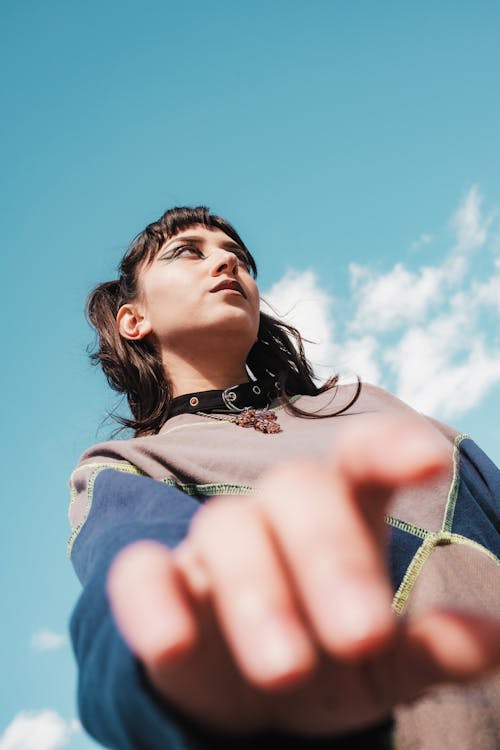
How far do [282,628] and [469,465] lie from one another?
1.66m

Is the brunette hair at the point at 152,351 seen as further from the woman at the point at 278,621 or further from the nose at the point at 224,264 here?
the woman at the point at 278,621

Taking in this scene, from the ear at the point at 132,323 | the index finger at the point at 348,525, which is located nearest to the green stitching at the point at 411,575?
the index finger at the point at 348,525

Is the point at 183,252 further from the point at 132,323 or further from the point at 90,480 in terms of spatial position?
the point at 90,480

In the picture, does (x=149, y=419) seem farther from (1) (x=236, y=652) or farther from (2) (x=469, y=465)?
(1) (x=236, y=652)

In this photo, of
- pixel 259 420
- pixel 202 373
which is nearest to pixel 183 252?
pixel 202 373

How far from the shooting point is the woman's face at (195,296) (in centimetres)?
206

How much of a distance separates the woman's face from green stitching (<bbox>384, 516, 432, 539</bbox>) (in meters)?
0.93

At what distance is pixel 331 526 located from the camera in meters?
0.40

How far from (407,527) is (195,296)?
113 cm

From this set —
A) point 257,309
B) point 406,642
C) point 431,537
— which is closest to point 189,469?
point 431,537

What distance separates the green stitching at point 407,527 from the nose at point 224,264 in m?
1.17

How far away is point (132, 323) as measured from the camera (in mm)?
2438

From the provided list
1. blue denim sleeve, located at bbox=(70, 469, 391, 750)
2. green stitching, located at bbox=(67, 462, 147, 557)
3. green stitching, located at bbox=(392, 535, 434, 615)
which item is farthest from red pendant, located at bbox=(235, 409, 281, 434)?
blue denim sleeve, located at bbox=(70, 469, 391, 750)

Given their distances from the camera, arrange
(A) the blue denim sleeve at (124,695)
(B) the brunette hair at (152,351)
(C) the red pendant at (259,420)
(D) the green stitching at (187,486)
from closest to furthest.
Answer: (A) the blue denim sleeve at (124,695) → (D) the green stitching at (187,486) → (C) the red pendant at (259,420) → (B) the brunette hair at (152,351)
